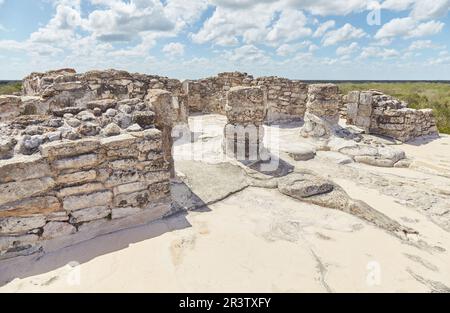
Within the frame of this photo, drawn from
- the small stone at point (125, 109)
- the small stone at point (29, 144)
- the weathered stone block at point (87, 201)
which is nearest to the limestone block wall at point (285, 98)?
the small stone at point (125, 109)

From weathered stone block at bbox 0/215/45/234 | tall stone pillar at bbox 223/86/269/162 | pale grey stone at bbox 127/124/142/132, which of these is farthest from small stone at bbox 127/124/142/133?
tall stone pillar at bbox 223/86/269/162

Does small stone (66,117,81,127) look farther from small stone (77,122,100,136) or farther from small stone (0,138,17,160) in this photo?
small stone (0,138,17,160)

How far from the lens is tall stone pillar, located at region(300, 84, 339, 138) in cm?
814

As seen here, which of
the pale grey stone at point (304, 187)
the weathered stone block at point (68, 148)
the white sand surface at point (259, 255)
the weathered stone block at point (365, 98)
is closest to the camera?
the white sand surface at point (259, 255)

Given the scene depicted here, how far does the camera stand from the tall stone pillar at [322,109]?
8141mm

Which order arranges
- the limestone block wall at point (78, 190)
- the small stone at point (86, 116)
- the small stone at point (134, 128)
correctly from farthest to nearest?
the small stone at point (86, 116), the small stone at point (134, 128), the limestone block wall at point (78, 190)

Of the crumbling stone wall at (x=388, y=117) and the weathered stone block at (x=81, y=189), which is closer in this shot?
the weathered stone block at (x=81, y=189)

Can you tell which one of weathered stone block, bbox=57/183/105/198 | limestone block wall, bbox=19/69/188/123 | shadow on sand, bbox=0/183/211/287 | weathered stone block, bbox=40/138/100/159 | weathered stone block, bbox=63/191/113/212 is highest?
limestone block wall, bbox=19/69/188/123

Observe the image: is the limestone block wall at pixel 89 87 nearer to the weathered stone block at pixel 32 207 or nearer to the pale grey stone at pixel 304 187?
the weathered stone block at pixel 32 207

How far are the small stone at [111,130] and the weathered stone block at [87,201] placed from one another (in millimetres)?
666

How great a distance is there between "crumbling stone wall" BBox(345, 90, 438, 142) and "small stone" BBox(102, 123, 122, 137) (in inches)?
313

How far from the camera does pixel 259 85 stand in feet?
36.1

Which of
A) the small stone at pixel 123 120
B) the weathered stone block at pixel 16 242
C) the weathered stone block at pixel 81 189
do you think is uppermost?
the small stone at pixel 123 120
